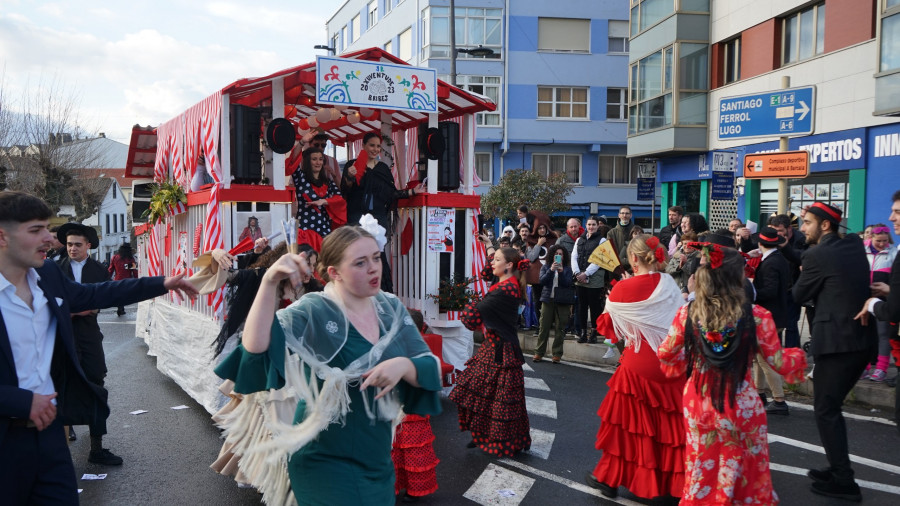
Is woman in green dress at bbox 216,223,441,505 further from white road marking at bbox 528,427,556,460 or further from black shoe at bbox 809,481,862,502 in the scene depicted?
black shoe at bbox 809,481,862,502

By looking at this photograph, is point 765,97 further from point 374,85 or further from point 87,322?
point 87,322

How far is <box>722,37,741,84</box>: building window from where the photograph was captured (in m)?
20.9

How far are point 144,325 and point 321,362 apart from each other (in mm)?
9863

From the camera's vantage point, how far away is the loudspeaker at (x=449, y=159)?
29.0 feet

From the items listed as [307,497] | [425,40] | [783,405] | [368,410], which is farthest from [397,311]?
[425,40]

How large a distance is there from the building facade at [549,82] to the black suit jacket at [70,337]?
3035cm

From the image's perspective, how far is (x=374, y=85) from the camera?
7977 millimetres

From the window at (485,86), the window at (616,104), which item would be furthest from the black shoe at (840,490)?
the window at (616,104)

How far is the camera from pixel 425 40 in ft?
112

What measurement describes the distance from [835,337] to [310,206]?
546 centimetres

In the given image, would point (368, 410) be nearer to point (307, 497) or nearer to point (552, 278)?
point (307, 497)

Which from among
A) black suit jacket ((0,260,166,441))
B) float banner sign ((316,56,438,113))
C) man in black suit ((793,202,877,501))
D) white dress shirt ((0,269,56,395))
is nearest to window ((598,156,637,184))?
float banner sign ((316,56,438,113))

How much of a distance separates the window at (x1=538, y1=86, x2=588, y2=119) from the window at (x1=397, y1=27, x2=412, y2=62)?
676cm

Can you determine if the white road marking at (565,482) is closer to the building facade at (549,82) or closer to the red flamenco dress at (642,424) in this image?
the red flamenco dress at (642,424)
